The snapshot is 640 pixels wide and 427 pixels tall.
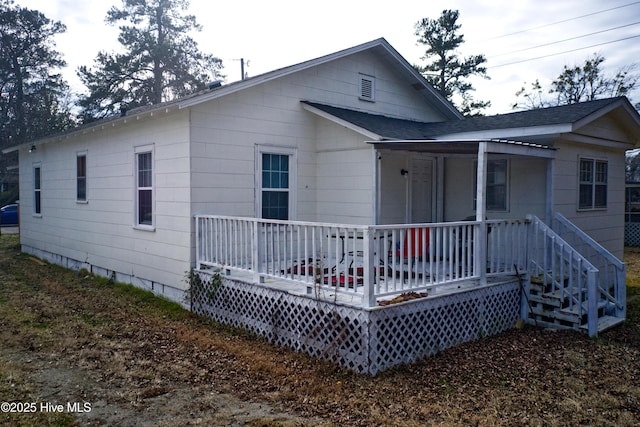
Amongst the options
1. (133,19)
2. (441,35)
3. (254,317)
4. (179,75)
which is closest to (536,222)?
(254,317)

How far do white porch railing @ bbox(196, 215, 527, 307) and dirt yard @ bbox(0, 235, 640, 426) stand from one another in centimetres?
94

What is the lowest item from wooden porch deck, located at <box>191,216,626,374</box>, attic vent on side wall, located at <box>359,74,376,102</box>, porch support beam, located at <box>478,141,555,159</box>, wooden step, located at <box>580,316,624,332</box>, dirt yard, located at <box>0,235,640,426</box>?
dirt yard, located at <box>0,235,640,426</box>

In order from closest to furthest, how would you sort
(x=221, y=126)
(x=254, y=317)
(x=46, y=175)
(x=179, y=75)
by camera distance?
(x=254, y=317) < (x=221, y=126) < (x=46, y=175) < (x=179, y=75)

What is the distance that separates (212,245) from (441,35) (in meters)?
22.5

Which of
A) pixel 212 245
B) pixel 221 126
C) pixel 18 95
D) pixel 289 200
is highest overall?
pixel 18 95

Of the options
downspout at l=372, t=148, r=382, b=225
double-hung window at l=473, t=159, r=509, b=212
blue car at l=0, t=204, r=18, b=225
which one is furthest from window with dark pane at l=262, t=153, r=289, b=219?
blue car at l=0, t=204, r=18, b=225

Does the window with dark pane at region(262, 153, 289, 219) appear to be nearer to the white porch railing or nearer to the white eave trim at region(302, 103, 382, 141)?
the white eave trim at region(302, 103, 382, 141)

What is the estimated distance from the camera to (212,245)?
7.41 metres

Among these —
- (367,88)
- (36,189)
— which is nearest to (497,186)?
(367,88)

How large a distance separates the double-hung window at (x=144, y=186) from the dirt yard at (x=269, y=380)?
2.22 m

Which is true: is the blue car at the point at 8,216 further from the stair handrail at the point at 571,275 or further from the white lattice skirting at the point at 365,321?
the stair handrail at the point at 571,275

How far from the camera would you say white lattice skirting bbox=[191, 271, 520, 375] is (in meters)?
5.33

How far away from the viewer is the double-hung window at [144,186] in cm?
885

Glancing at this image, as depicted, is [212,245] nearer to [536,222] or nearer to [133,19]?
[536,222]
